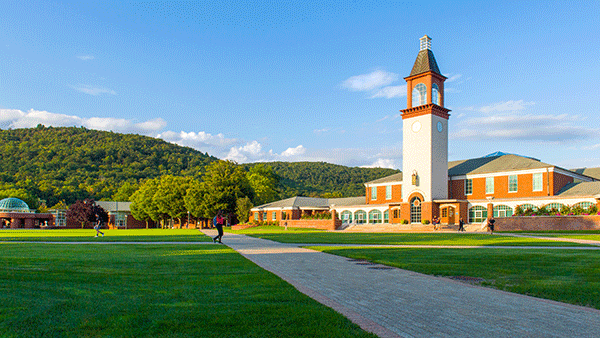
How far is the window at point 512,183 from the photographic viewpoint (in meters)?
50.3

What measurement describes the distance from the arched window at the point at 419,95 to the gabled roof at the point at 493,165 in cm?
957

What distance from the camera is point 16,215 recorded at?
89.4 meters

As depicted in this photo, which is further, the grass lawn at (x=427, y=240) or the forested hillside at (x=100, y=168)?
the forested hillside at (x=100, y=168)

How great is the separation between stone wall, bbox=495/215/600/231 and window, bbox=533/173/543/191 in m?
9.11

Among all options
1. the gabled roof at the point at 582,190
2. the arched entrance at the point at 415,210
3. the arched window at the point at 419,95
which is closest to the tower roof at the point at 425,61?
the arched window at the point at 419,95

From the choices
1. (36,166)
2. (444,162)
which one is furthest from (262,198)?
(36,166)

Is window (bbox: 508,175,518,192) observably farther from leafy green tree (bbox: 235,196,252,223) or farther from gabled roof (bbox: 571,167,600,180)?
leafy green tree (bbox: 235,196,252,223)

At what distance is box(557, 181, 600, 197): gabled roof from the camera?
4322 centimetres

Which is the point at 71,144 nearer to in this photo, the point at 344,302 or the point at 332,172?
the point at 332,172

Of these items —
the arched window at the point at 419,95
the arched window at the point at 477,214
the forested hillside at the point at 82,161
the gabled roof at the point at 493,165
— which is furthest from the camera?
the forested hillside at the point at 82,161

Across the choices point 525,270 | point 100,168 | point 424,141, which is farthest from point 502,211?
point 100,168

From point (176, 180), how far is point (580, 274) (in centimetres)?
8090

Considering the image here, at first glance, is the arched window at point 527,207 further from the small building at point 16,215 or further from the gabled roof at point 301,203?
the small building at point 16,215

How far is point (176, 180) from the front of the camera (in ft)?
283
